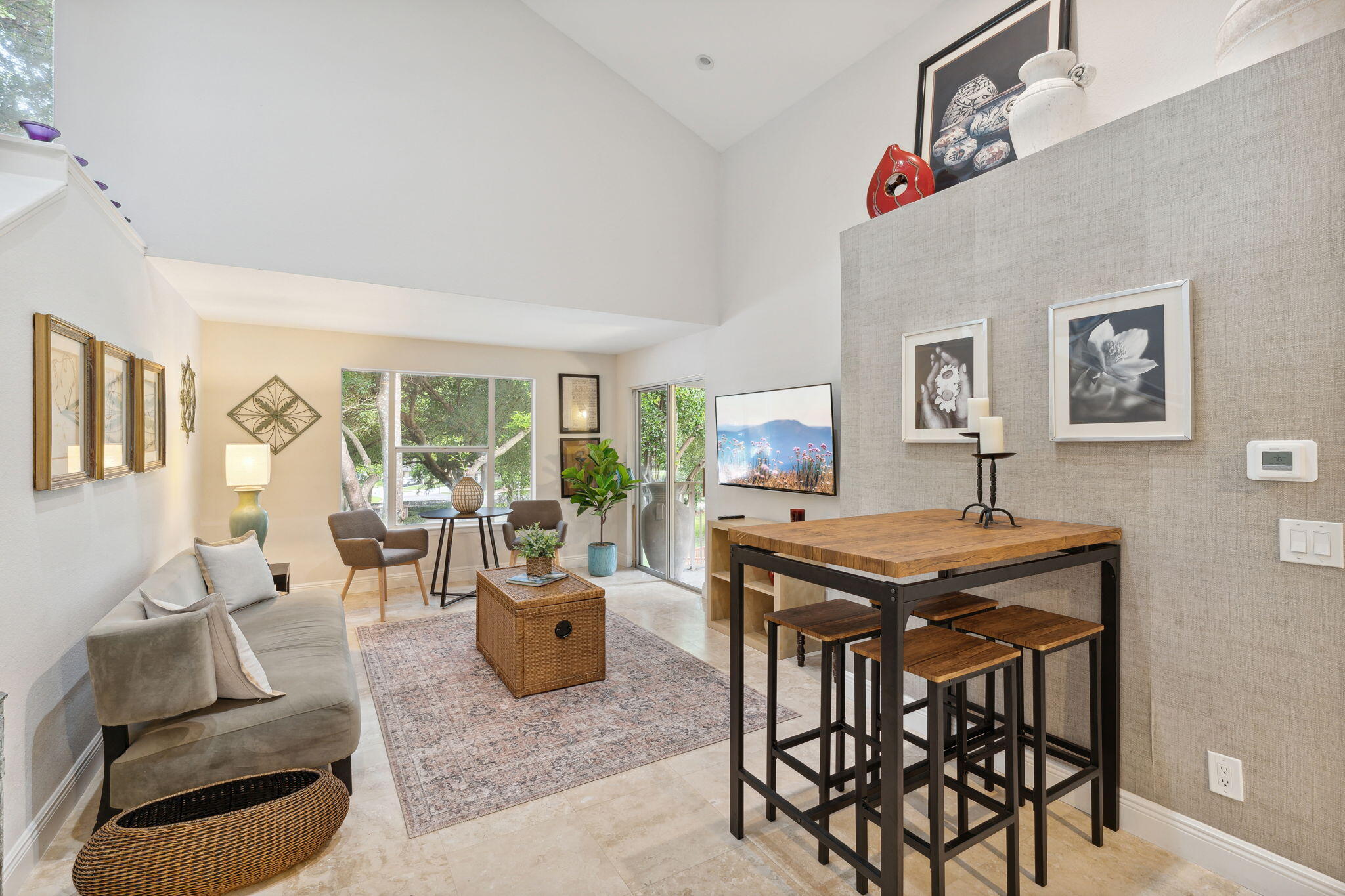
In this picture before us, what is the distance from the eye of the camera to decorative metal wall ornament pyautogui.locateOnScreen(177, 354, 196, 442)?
3.99 metres

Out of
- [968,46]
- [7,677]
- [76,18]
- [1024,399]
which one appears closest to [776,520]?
[1024,399]

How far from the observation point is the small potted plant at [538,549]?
3.56m

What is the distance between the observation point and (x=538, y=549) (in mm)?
3557

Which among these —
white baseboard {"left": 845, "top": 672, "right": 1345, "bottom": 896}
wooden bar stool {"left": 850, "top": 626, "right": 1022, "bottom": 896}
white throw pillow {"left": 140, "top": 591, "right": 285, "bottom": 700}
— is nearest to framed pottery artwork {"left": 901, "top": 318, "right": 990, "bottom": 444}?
wooden bar stool {"left": 850, "top": 626, "right": 1022, "bottom": 896}

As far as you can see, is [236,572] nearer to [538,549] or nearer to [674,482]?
[538,549]

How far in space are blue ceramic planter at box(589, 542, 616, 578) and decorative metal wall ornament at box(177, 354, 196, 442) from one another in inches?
131

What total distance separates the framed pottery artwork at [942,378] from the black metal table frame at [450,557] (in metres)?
3.74

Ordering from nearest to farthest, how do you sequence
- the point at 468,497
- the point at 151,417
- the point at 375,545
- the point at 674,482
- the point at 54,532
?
the point at 54,532, the point at 151,417, the point at 375,545, the point at 468,497, the point at 674,482

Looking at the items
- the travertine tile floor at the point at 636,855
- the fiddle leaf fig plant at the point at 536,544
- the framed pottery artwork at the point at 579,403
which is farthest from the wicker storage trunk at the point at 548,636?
the framed pottery artwork at the point at 579,403

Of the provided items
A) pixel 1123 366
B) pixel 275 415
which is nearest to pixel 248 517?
pixel 275 415

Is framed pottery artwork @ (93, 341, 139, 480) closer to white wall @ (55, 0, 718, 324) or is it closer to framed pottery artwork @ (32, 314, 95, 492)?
framed pottery artwork @ (32, 314, 95, 492)

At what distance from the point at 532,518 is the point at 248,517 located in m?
2.19

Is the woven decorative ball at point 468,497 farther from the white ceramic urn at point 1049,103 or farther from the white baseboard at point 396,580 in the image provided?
the white ceramic urn at point 1049,103

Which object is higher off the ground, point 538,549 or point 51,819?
point 538,549
